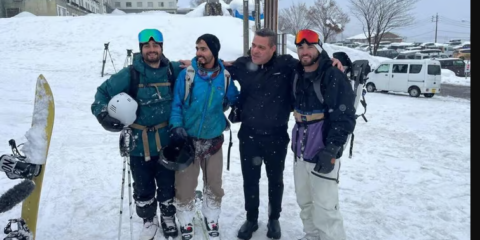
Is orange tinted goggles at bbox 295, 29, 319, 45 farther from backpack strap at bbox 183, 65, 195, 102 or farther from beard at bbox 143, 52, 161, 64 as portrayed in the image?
beard at bbox 143, 52, 161, 64

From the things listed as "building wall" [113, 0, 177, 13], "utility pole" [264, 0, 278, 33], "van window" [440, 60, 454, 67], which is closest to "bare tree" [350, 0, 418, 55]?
"van window" [440, 60, 454, 67]

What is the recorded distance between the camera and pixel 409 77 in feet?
54.1

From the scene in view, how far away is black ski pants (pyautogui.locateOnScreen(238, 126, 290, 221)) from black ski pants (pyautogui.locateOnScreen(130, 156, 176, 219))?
2.57 feet

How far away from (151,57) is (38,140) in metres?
1.17

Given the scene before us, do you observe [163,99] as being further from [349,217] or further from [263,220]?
[349,217]

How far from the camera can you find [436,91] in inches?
627

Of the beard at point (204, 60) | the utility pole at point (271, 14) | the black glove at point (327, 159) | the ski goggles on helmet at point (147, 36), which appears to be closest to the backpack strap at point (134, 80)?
the ski goggles on helmet at point (147, 36)

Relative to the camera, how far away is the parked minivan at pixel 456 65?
2655 cm

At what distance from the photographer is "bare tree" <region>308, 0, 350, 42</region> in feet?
126

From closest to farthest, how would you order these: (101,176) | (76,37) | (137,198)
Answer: (137,198) < (101,176) < (76,37)

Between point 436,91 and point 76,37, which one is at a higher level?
point 76,37

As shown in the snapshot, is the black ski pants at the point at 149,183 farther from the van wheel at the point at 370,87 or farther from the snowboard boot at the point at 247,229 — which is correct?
the van wheel at the point at 370,87

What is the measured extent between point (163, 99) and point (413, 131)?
765cm
